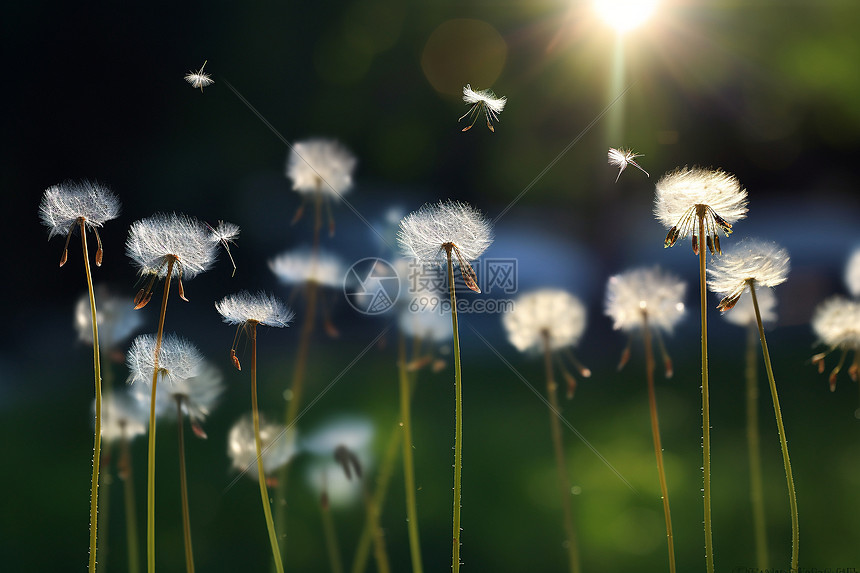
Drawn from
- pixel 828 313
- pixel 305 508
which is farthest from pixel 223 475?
pixel 828 313

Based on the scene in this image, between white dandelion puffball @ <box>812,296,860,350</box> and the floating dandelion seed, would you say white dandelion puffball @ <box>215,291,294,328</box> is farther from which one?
white dandelion puffball @ <box>812,296,860,350</box>

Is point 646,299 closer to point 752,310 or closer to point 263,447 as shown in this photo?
point 752,310

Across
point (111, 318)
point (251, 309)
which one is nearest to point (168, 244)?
point (251, 309)

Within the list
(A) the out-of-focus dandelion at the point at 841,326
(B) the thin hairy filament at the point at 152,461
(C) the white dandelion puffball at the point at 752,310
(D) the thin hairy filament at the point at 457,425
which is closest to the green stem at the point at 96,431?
(B) the thin hairy filament at the point at 152,461

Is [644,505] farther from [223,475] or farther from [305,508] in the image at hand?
[223,475]

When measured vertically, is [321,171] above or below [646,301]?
Result: above

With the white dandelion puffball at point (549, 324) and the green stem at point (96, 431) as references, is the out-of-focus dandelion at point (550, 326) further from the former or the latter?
the green stem at point (96, 431)

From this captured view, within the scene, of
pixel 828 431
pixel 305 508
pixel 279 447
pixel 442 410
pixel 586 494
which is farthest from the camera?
pixel 442 410
